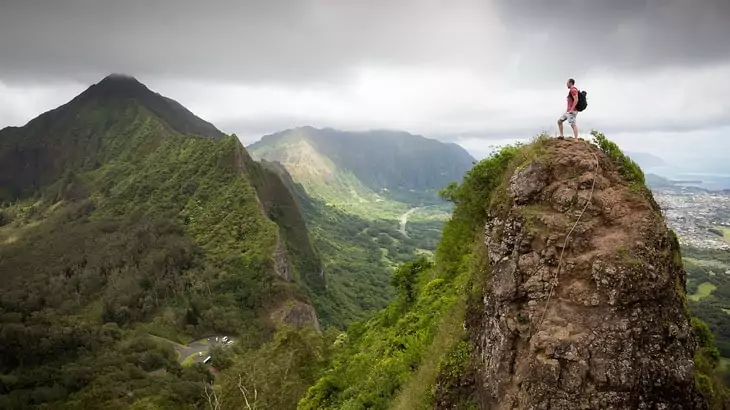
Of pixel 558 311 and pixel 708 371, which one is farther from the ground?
pixel 558 311

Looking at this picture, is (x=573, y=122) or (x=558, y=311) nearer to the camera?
(x=558, y=311)

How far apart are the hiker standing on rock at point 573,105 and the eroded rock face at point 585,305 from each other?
168 cm

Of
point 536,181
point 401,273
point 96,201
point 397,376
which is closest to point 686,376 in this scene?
point 536,181

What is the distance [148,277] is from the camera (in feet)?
352

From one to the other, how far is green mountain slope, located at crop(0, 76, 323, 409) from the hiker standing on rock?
195 feet

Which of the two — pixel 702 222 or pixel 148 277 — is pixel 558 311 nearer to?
pixel 148 277

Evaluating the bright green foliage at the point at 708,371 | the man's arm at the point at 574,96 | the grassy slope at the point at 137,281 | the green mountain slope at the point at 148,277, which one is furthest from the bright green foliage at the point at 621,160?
the grassy slope at the point at 137,281

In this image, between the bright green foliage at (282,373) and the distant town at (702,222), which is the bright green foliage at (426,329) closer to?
the bright green foliage at (282,373)

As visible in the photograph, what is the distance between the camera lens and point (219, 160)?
126500 millimetres

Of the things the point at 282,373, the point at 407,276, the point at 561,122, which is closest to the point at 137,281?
the point at 282,373

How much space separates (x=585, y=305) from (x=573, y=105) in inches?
266

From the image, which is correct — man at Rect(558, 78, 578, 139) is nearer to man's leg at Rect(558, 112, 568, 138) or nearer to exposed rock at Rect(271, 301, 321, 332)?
man's leg at Rect(558, 112, 568, 138)

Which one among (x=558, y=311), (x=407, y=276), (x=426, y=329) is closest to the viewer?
(x=558, y=311)

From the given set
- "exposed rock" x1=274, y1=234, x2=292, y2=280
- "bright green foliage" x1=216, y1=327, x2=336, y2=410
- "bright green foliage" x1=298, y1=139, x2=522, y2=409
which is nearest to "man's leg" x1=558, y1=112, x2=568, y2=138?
"bright green foliage" x1=298, y1=139, x2=522, y2=409
